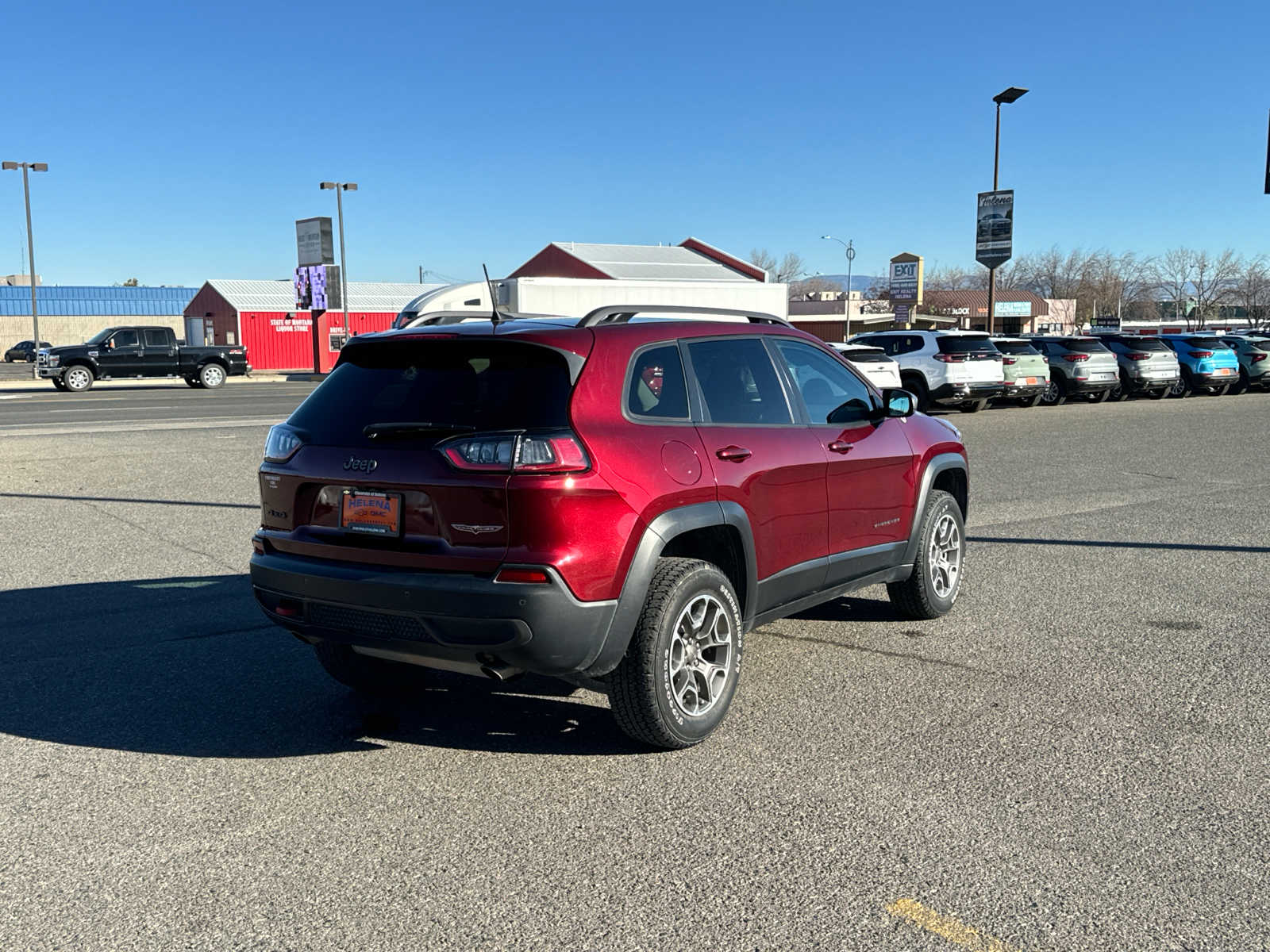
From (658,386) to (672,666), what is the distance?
1133 mm

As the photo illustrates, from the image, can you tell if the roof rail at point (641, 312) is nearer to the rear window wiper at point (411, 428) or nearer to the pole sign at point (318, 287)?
the rear window wiper at point (411, 428)

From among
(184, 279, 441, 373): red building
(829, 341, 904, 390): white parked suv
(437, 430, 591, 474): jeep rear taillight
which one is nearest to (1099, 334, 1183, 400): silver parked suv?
(829, 341, 904, 390): white parked suv

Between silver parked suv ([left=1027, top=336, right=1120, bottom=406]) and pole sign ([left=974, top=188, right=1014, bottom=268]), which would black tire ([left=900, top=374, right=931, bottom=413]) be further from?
pole sign ([left=974, top=188, right=1014, bottom=268])

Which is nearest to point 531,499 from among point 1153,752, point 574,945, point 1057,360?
point 574,945

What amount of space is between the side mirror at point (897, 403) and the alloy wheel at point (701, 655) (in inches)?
73.4

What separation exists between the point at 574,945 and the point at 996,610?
4.51 m

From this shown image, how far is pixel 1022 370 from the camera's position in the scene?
25.2 m

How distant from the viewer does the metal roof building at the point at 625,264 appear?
51.2m

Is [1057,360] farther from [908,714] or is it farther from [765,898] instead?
[765,898]

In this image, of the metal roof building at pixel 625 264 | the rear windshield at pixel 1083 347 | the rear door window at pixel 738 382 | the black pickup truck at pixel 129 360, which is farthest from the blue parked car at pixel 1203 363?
the black pickup truck at pixel 129 360

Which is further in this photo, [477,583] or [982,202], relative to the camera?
[982,202]

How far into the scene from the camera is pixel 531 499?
4109mm

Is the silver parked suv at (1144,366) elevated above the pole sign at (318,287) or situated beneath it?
situated beneath

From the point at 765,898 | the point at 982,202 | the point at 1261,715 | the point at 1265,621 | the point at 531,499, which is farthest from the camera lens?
the point at 982,202
